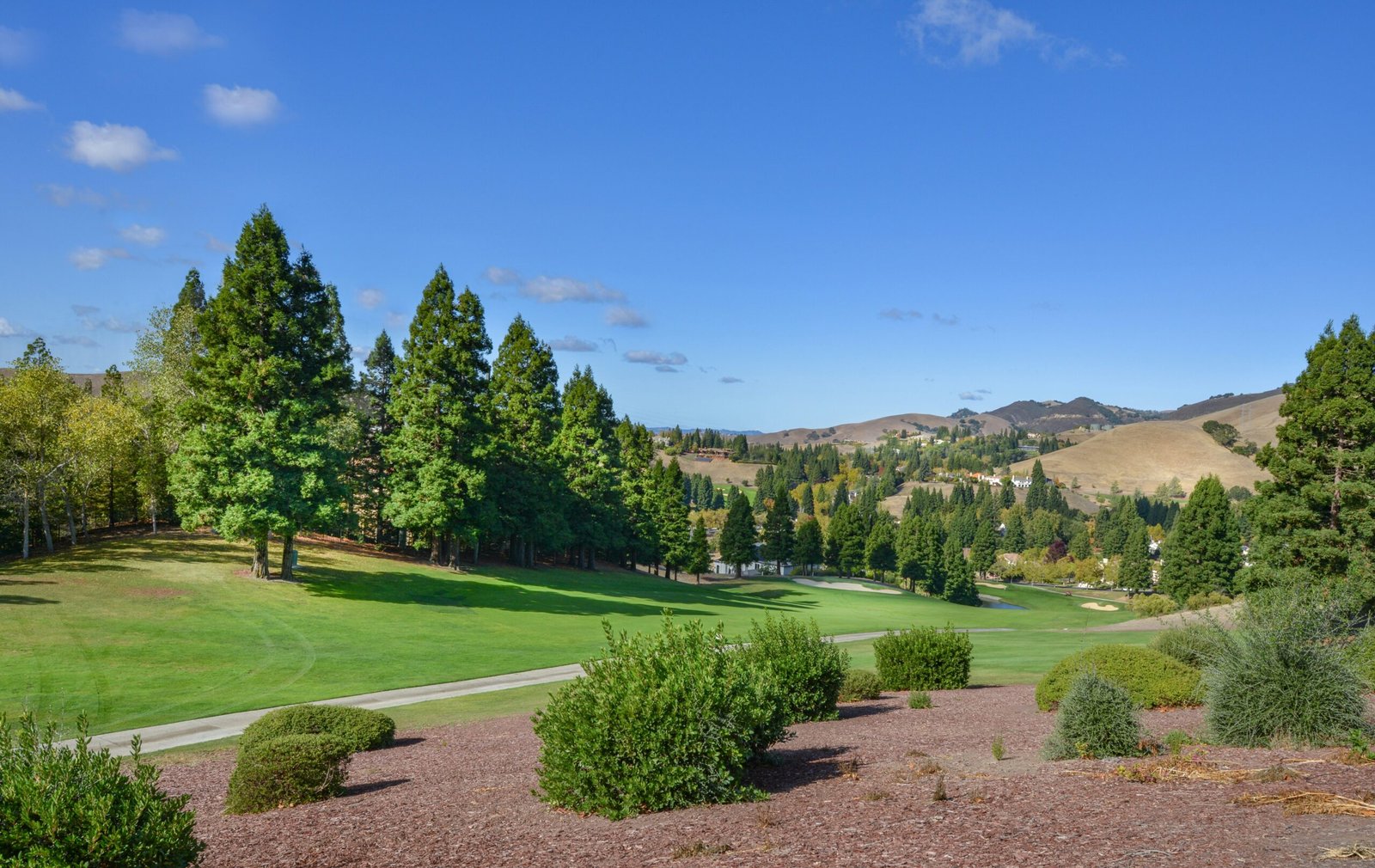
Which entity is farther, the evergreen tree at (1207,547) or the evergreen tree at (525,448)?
the evergreen tree at (1207,547)

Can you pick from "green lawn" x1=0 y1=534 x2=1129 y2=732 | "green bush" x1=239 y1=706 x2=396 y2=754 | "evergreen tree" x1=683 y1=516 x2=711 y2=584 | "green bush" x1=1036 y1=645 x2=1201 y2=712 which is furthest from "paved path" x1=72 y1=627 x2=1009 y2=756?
"evergreen tree" x1=683 y1=516 x2=711 y2=584

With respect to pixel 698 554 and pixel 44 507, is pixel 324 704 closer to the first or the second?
pixel 44 507

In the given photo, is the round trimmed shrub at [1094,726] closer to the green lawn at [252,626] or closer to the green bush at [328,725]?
the green bush at [328,725]

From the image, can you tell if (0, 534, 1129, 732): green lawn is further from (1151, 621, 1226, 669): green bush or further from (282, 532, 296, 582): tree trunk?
(1151, 621, 1226, 669): green bush

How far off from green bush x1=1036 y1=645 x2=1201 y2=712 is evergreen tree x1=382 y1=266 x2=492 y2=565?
128ft

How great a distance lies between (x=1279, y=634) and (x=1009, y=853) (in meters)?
7.21

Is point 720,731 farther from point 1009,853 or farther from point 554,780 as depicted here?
point 1009,853

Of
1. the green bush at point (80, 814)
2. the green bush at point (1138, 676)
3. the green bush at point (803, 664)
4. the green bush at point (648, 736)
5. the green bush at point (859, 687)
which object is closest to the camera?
the green bush at point (80, 814)

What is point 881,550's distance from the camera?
110 meters

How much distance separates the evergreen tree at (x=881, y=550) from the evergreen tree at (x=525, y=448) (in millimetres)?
54005

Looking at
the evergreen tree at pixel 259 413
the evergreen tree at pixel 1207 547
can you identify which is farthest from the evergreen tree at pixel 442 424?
the evergreen tree at pixel 1207 547

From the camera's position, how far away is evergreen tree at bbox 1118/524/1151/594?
4441 inches

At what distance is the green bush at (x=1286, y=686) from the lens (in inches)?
444

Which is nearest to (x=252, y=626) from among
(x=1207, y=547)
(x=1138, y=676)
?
(x=1138, y=676)
